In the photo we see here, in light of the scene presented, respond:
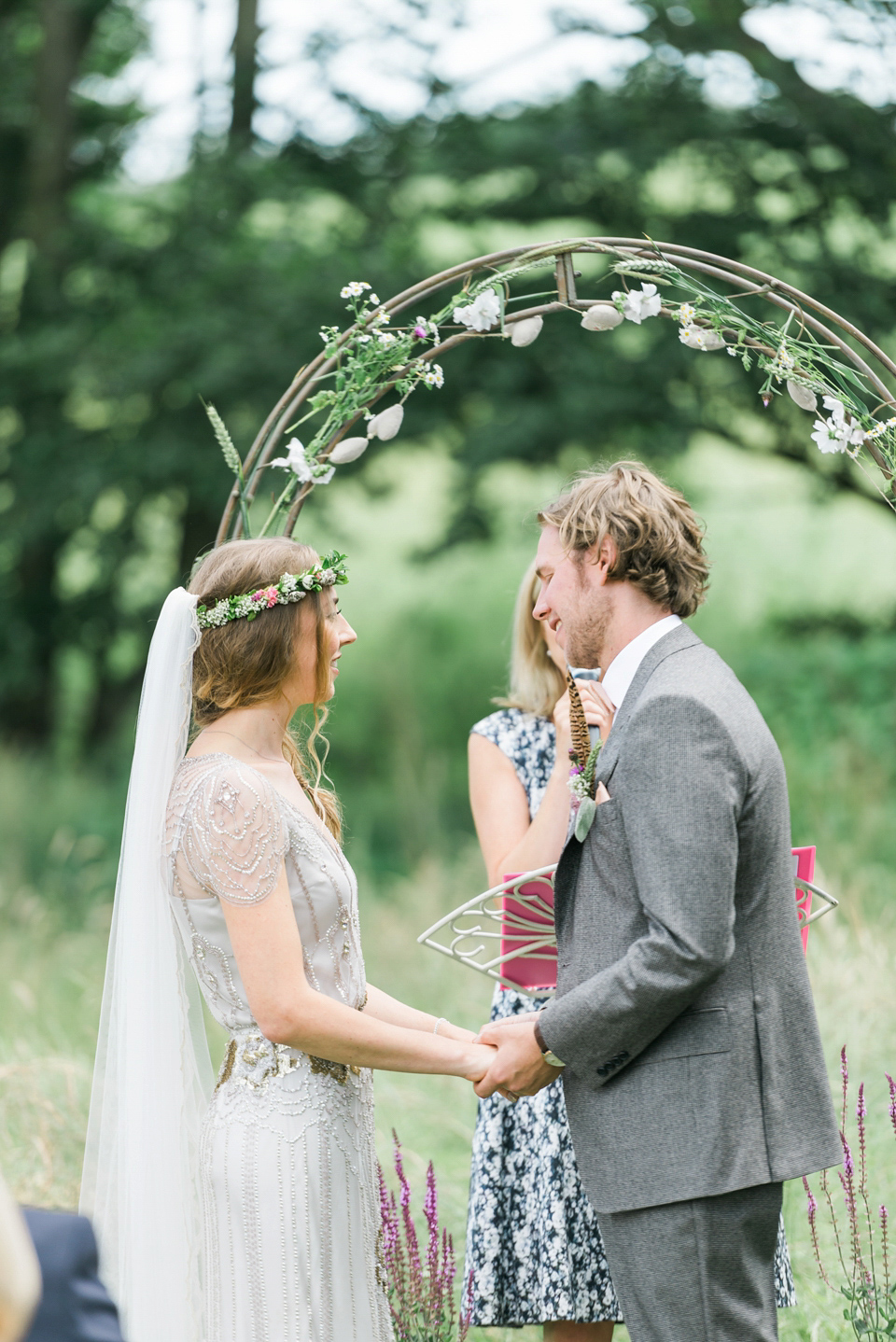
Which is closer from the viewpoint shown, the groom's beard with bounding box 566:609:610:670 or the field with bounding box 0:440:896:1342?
the groom's beard with bounding box 566:609:610:670

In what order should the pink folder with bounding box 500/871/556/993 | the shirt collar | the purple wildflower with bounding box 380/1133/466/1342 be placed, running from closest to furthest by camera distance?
the shirt collar < the pink folder with bounding box 500/871/556/993 < the purple wildflower with bounding box 380/1133/466/1342

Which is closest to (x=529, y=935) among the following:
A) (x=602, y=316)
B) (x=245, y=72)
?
Result: (x=602, y=316)

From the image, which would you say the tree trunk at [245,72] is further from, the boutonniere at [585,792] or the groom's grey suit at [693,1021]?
the groom's grey suit at [693,1021]

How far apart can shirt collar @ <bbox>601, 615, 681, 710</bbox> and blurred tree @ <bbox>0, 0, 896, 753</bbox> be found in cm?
556

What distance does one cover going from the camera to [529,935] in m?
2.77

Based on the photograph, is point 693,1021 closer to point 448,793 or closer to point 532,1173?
point 532,1173

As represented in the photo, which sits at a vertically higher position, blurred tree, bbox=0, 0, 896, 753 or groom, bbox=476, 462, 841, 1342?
blurred tree, bbox=0, 0, 896, 753

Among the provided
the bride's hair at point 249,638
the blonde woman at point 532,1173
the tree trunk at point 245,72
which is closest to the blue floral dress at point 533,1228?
the blonde woman at point 532,1173

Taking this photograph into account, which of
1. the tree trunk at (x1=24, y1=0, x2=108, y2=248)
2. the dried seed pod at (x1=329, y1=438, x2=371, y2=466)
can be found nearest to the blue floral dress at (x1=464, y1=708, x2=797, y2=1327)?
the dried seed pod at (x1=329, y1=438, x2=371, y2=466)

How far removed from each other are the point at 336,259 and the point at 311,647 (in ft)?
20.9

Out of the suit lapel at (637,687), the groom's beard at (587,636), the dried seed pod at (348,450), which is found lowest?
the suit lapel at (637,687)

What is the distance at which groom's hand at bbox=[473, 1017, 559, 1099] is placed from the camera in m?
2.42

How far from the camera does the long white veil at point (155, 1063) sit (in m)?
2.56

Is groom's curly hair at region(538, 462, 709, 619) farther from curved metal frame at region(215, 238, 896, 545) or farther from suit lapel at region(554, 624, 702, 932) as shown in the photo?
curved metal frame at region(215, 238, 896, 545)
